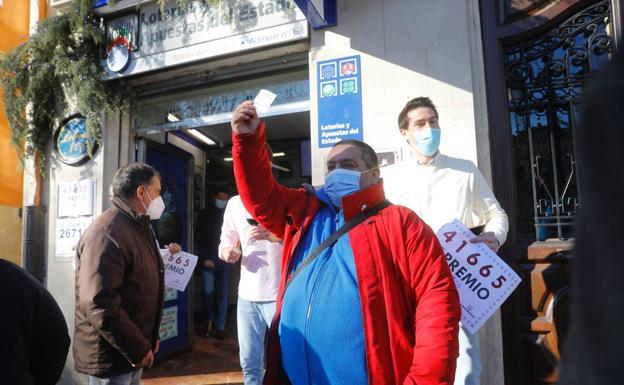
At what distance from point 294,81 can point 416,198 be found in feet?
7.60

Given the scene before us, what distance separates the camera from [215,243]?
5926 mm

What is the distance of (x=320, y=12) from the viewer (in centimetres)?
366

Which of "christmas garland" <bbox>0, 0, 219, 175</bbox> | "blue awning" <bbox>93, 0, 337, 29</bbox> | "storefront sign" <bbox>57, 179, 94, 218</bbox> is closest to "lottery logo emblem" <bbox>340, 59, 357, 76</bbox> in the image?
"blue awning" <bbox>93, 0, 337, 29</bbox>

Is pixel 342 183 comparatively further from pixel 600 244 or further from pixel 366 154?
pixel 600 244

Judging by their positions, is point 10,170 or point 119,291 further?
point 10,170

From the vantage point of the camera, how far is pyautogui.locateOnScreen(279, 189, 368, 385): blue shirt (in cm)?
158

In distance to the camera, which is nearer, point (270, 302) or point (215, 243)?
point (270, 302)

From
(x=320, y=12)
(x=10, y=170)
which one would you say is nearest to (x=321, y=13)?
(x=320, y=12)

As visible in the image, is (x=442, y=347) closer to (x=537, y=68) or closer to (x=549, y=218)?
(x=549, y=218)

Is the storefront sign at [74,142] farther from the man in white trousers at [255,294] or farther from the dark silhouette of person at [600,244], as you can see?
the dark silhouette of person at [600,244]

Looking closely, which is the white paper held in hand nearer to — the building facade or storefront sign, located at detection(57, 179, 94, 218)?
the building facade

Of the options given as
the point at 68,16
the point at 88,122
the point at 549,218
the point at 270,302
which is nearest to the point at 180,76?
the point at 88,122

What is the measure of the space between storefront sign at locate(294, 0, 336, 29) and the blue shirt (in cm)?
252

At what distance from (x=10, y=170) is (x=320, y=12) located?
18.4 ft
